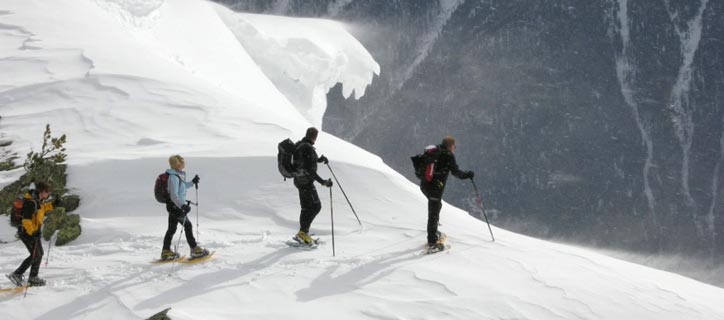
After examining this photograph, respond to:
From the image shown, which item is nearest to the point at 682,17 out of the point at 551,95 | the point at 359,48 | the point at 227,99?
the point at 551,95

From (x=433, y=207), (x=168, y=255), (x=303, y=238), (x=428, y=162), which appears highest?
(x=428, y=162)

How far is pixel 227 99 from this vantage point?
1809cm

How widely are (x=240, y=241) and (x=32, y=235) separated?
114 inches

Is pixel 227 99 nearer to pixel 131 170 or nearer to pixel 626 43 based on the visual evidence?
pixel 131 170

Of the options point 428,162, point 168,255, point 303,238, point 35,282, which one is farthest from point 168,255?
point 428,162

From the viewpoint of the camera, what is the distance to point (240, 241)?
9430mm

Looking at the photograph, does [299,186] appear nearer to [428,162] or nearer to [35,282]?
[428,162]

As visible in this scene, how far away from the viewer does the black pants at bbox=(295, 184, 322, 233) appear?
9.00 m

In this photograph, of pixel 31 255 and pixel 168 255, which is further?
pixel 168 255

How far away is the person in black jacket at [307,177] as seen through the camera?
28.9 feet

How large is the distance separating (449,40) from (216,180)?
17286 centimetres

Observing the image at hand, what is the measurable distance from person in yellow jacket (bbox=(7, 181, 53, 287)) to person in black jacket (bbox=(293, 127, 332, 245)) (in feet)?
10.8

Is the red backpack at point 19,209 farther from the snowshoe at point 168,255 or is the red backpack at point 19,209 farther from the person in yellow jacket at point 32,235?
the snowshoe at point 168,255

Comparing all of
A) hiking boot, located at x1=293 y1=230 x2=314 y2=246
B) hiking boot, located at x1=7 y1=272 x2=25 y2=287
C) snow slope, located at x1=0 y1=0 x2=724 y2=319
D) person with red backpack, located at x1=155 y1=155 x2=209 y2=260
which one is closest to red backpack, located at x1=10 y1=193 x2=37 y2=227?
hiking boot, located at x1=7 y1=272 x2=25 y2=287
